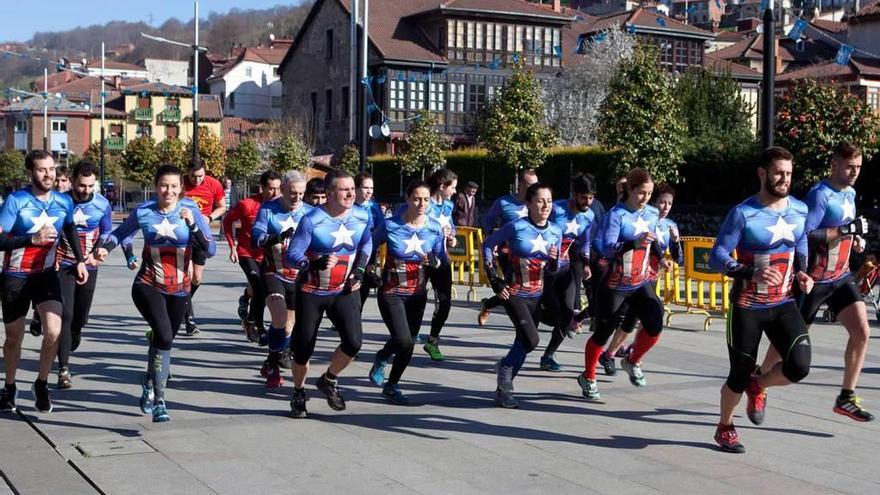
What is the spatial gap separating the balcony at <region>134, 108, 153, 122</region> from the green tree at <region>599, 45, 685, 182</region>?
71216 millimetres

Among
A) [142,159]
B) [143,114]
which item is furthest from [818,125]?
[143,114]

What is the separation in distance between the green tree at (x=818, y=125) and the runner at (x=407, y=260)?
15.3m

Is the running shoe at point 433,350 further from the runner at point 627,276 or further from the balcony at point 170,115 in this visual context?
the balcony at point 170,115

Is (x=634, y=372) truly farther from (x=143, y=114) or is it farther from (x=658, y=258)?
(x=143, y=114)

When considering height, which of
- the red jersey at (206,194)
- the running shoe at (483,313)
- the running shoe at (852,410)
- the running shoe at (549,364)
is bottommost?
the running shoe at (549,364)

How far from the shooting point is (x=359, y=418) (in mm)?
8375

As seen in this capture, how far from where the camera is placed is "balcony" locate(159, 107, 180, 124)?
9531 centimetres

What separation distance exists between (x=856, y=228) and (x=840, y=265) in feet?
1.14

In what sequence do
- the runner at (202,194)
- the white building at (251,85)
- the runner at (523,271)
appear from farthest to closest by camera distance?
1. the white building at (251,85)
2. the runner at (202,194)
3. the runner at (523,271)

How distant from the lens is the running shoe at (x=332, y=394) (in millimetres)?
8547

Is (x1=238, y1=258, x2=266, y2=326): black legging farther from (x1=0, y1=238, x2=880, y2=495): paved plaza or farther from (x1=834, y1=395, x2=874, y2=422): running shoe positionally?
(x1=834, y1=395, x2=874, y2=422): running shoe

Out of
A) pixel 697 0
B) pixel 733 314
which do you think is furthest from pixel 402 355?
pixel 697 0

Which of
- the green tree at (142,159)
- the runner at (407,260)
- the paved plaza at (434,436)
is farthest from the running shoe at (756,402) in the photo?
the green tree at (142,159)

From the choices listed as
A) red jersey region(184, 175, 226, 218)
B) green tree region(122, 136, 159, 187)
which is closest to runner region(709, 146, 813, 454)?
red jersey region(184, 175, 226, 218)
